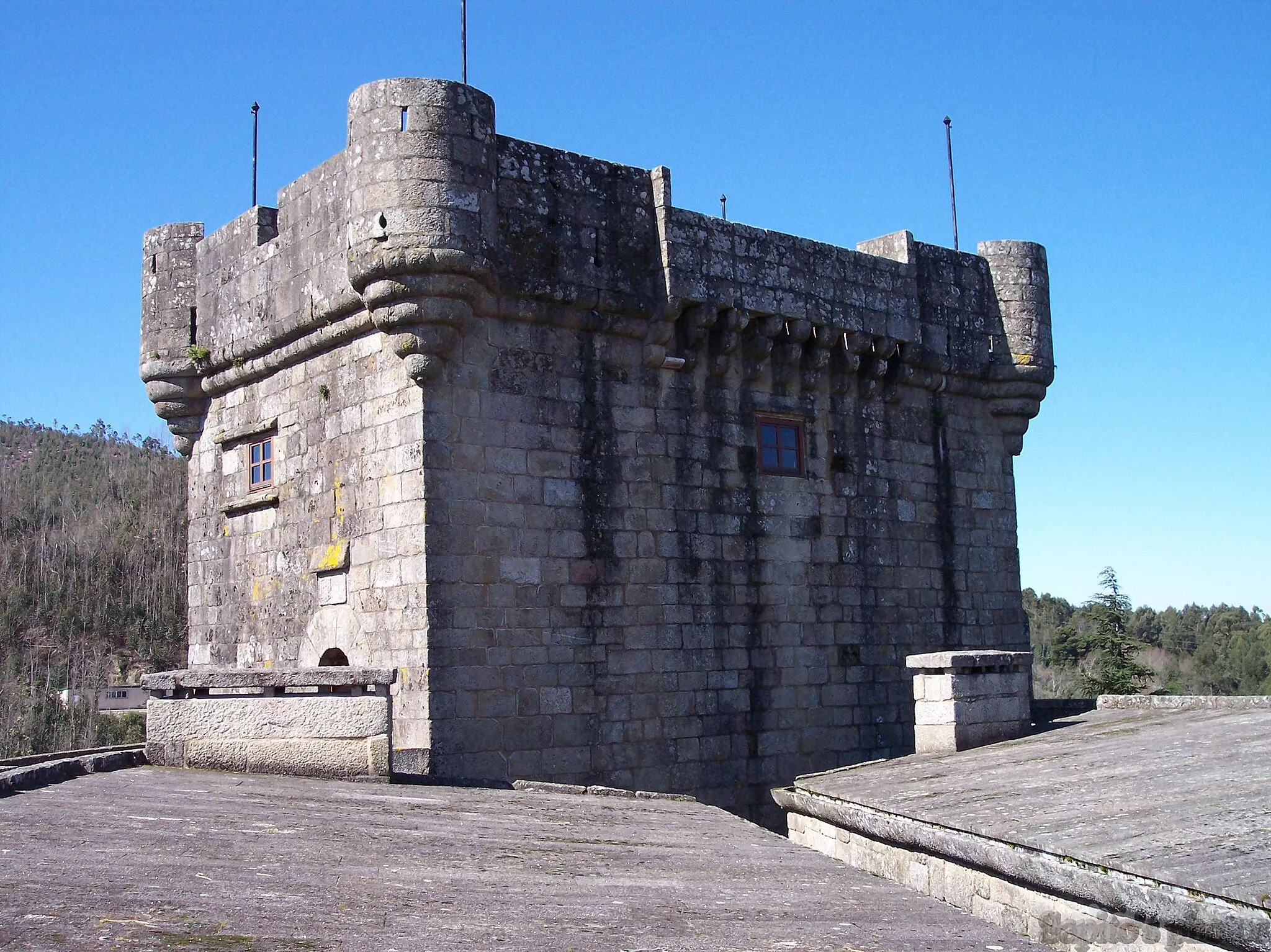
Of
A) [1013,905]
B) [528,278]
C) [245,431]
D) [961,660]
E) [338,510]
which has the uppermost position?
[528,278]

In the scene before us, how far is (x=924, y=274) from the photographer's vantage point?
45.7ft

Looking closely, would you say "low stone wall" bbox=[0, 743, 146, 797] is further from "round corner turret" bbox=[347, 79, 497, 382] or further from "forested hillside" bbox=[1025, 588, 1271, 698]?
"forested hillside" bbox=[1025, 588, 1271, 698]

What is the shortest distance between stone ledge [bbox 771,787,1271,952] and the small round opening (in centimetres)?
468

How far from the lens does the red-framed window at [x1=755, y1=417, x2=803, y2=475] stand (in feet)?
40.6

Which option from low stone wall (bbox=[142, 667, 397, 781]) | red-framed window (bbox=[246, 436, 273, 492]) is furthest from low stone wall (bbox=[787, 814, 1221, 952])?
red-framed window (bbox=[246, 436, 273, 492])

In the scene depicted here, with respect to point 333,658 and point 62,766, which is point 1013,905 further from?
point 333,658

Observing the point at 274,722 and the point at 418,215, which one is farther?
the point at 418,215

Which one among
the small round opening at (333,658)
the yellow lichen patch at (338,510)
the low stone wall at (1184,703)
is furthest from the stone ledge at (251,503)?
the low stone wall at (1184,703)

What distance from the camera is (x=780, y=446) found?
1257 cm

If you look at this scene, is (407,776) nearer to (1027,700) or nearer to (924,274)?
(1027,700)

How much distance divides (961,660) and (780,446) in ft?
11.0

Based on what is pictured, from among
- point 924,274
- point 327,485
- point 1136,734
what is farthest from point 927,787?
point 924,274

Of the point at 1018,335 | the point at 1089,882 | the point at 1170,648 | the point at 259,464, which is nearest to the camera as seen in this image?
the point at 1089,882

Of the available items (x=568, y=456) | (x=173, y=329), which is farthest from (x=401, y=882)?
(x=173, y=329)
